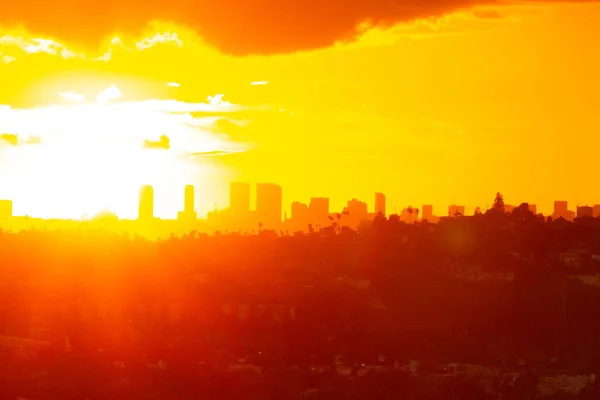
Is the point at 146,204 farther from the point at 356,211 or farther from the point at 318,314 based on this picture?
the point at 318,314

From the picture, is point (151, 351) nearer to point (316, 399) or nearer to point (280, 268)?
point (316, 399)

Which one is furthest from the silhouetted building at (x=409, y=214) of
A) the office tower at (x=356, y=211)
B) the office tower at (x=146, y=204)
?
the office tower at (x=146, y=204)

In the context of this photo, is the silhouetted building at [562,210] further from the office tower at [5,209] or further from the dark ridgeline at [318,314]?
the office tower at [5,209]

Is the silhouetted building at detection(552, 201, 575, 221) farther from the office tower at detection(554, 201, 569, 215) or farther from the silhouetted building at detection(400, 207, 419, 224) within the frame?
the silhouetted building at detection(400, 207, 419, 224)

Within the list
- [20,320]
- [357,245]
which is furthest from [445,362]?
[357,245]

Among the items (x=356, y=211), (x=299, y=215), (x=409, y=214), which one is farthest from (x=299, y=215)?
(x=409, y=214)

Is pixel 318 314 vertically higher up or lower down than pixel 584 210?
lower down
